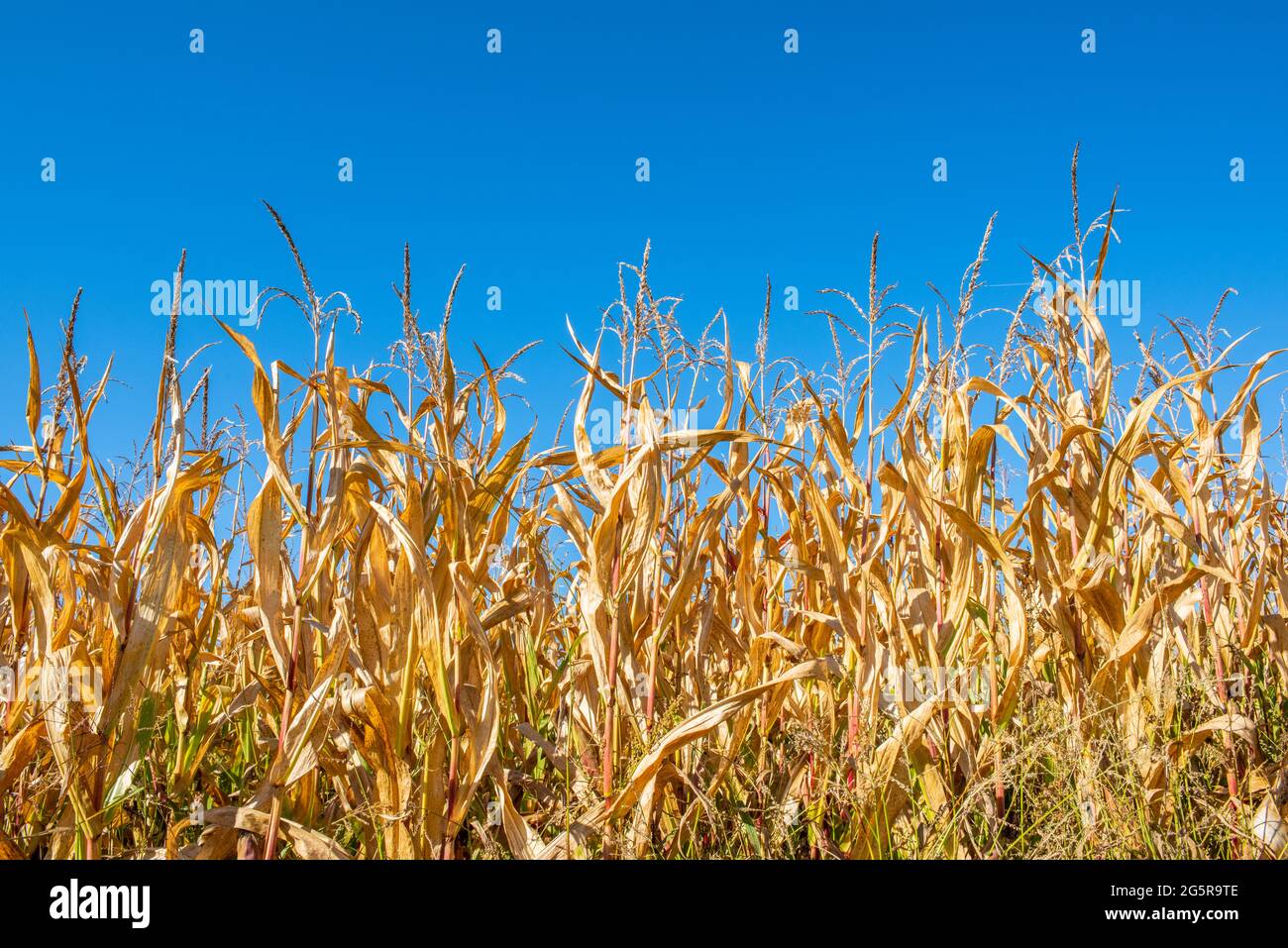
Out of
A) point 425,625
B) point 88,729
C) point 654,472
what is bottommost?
point 88,729

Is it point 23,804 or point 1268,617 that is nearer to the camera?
point 23,804

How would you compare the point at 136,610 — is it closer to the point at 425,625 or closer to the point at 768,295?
the point at 425,625

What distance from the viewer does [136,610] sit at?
6.68ft

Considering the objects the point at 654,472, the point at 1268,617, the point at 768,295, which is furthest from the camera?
the point at 768,295

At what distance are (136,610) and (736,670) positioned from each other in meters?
1.97

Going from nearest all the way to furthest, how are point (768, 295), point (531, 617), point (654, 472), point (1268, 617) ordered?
point (654, 472)
point (1268, 617)
point (768, 295)
point (531, 617)
